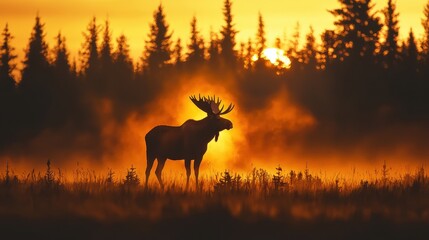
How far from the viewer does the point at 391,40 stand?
60.4 meters

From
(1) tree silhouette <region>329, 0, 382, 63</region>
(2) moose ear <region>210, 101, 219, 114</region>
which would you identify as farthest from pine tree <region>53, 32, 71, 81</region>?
(2) moose ear <region>210, 101, 219, 114</region>

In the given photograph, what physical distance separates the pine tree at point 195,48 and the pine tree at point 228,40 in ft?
9.08

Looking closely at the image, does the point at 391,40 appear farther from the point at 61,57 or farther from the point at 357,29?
the point at 61,57

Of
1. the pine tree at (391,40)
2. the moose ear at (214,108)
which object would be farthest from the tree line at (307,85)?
the moose ear at (214,108)

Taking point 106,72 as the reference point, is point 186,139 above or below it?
below

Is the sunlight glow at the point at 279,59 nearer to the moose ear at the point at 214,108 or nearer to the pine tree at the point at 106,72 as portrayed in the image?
the pine tree at the point at 106,72

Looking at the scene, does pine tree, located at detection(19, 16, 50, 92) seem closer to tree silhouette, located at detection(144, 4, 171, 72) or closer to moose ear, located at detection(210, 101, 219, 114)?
tree silhouette, located at detection(144, 4, 171, 72)

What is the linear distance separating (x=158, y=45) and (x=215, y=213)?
7891 centimetres

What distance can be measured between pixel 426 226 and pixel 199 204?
3.67 metres

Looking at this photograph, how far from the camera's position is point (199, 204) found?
523 inches

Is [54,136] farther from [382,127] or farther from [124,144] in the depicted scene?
[382,127]

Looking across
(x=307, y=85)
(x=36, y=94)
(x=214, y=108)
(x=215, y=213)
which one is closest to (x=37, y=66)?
(x=36, y=94)

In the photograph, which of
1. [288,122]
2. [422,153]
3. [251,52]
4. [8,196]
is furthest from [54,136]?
[251,52]

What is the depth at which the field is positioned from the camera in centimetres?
1170
